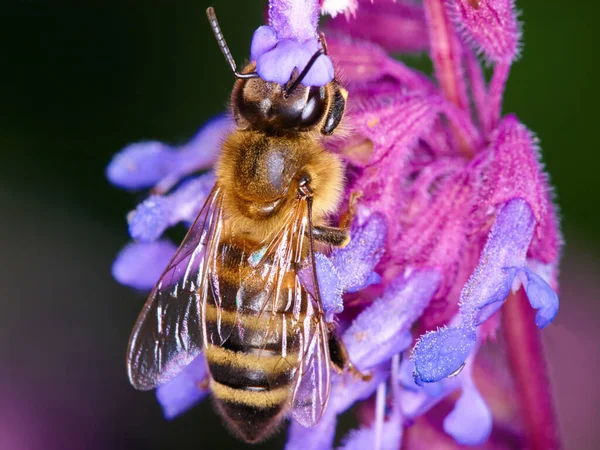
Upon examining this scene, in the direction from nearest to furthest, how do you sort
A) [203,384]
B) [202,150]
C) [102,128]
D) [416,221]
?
[416,221] < [203,384] < [202,150] < [102,128]

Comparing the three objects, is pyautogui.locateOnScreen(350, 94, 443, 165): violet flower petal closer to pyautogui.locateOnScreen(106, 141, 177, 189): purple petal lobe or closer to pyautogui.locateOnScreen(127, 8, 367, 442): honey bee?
pyautogui.locateOnScreen(127, 8, 367, 442): honey bee

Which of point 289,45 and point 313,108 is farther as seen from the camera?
point 313,108

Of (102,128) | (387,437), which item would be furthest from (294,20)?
(102,128)

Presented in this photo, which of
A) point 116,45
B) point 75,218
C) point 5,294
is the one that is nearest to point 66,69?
point 116,45

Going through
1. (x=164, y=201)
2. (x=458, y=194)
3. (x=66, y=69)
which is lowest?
(x=66, y=69)

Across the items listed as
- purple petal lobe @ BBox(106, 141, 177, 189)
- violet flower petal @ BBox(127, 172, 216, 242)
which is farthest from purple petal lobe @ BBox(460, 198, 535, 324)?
purple petal lobe @ BBox(106, 141, 177, 189)

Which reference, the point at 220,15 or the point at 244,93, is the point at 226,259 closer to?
the point at 244,93

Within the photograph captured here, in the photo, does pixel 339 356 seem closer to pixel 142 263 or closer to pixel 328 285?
pixel 328 285
